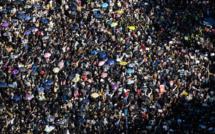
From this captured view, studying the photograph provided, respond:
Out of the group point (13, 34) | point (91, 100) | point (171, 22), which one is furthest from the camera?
point (171, 22)

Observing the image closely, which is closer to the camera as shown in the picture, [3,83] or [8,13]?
[3,83]

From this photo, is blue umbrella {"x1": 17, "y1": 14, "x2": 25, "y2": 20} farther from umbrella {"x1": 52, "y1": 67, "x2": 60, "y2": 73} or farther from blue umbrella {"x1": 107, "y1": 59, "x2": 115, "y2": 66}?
blue umbrella {"x1": 107, "y1": 59, "x2": 115, "y2": 66}

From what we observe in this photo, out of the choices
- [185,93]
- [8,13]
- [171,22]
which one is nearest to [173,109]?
[185,93]

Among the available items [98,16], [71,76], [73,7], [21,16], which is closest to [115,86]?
[71,76]

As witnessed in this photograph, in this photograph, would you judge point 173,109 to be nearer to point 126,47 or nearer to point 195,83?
point 195,83

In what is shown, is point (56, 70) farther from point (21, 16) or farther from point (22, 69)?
A: point (21, 16)

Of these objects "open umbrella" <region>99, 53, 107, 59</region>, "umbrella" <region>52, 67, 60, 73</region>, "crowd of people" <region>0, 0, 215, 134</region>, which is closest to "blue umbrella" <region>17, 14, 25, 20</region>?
"crowd of people" <region>0, 0, 215, 134</region>

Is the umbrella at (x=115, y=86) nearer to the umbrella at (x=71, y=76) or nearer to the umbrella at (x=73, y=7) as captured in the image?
the umbrella at (x=71, y=76)

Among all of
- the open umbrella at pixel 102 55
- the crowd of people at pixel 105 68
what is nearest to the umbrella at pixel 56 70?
the crowd of people at pixel 105 68
